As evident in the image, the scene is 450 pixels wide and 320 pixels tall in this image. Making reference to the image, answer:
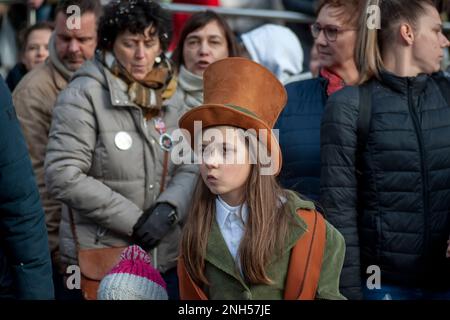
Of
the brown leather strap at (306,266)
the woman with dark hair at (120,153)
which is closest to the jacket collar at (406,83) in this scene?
the brown leather strap at (306,266)

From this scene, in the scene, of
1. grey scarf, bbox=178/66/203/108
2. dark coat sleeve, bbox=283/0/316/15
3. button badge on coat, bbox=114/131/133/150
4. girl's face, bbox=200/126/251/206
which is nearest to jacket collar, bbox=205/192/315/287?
girl's face, bbox=200/126/251/206

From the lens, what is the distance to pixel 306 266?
360 cm

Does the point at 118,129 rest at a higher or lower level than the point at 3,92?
lower

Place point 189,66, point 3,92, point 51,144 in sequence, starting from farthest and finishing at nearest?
1. point 189,66
2. point 51,144
3. point 3,92

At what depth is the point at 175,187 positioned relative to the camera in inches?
201

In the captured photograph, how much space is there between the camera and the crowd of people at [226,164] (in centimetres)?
364

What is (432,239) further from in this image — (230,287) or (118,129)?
(118,129)

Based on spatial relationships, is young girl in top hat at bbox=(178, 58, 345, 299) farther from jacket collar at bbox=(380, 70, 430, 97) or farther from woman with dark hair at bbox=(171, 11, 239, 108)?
woman with dark hair at bbox=(171, 11, 239, 108)

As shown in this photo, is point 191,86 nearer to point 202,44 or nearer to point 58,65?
point 202,44

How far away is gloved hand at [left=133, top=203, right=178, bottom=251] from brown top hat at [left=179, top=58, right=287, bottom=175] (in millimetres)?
1252

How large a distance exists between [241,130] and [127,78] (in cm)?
161

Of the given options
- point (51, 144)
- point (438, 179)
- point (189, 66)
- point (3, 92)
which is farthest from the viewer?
point (189, 66)

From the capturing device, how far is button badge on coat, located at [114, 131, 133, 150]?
502 cm

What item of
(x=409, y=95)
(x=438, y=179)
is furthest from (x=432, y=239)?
(x=409, y=95)
